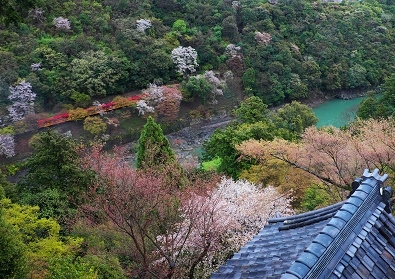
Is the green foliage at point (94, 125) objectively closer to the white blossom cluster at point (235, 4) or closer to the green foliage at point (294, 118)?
the green foliage at point (294, 118)

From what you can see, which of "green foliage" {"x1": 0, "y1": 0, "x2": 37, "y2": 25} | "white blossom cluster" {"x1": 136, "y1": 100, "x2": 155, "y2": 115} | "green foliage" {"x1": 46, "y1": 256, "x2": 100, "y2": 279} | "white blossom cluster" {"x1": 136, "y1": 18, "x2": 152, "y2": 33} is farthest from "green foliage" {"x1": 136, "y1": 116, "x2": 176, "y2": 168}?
"white blossom cluster" {"x1": 136, "y1": 18, "x2": 152, "y2": 33}

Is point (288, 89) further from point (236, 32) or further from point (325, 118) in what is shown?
point (236, 32)

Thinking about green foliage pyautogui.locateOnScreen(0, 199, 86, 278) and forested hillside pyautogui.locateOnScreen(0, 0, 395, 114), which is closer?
green foliage pyautogui.locateOnScreen(0, 199, 86, 278)

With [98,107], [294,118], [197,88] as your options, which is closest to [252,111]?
[294,118]

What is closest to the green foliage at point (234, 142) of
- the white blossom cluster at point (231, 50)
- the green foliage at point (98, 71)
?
the green foliage at point (98, 71)

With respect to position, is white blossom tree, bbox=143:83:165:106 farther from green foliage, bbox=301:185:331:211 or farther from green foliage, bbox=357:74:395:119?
green foliage, bbox=301:185:331:211

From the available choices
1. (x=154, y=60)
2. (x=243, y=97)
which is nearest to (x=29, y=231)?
(x=154, y=60)
